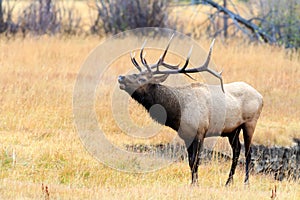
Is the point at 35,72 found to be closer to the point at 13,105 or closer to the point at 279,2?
the point at 13,105

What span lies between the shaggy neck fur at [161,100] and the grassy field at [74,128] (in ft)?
2.73

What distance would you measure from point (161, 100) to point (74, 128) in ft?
10.1

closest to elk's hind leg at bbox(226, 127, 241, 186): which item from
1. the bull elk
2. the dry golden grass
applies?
the dry golden grass

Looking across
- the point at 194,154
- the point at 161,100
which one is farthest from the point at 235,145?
the point at 161,100

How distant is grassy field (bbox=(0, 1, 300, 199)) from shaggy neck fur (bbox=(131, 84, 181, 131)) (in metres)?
0.83

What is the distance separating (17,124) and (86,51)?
5549 millimetres

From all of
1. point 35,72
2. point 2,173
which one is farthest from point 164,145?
point 35,72

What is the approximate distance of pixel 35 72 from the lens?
48.0 feet

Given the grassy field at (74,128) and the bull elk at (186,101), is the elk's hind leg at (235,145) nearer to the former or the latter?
the grassy field at (74,128)

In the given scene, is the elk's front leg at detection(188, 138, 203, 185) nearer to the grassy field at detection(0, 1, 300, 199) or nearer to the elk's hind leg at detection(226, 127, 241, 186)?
the grassy field at detection(0, 1, 300, 199)

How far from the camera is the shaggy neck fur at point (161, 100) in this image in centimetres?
898

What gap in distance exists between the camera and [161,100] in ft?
29.7

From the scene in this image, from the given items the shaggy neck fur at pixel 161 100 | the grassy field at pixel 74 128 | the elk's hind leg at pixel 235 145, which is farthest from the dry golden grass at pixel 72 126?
the shaggy neck fur at pixel 161 100

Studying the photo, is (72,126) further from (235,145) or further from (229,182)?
(229,182)
